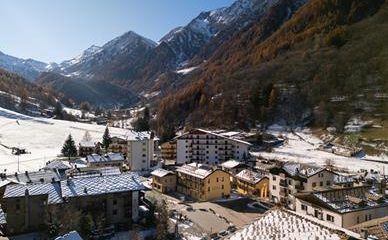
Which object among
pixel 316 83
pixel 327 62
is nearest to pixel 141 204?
pixel 316 83

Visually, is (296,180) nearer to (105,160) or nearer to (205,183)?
(205,183)

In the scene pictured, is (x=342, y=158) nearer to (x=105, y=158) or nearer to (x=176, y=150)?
(x=176, y=150)

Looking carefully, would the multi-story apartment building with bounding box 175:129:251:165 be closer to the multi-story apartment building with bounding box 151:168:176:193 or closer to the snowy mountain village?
the snowy mountain village

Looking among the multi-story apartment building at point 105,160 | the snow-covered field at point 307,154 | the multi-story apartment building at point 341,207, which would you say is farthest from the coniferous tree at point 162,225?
the snow-covered field at point 307,154

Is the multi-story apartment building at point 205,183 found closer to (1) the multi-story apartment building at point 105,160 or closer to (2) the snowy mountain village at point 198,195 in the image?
(2) the snowy mountain village at point 198,195

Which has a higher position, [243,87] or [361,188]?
[243,87]

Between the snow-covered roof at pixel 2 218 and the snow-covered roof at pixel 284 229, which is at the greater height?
the snow-covered roof at pixel 284 229

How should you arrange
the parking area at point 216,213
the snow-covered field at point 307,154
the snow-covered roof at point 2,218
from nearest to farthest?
the snow-covered roof at point 2,218
the parking area at point 216,213
the snow-covered field at point 307,154

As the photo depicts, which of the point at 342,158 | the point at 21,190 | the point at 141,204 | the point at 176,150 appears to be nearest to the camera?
the point at 21,190
